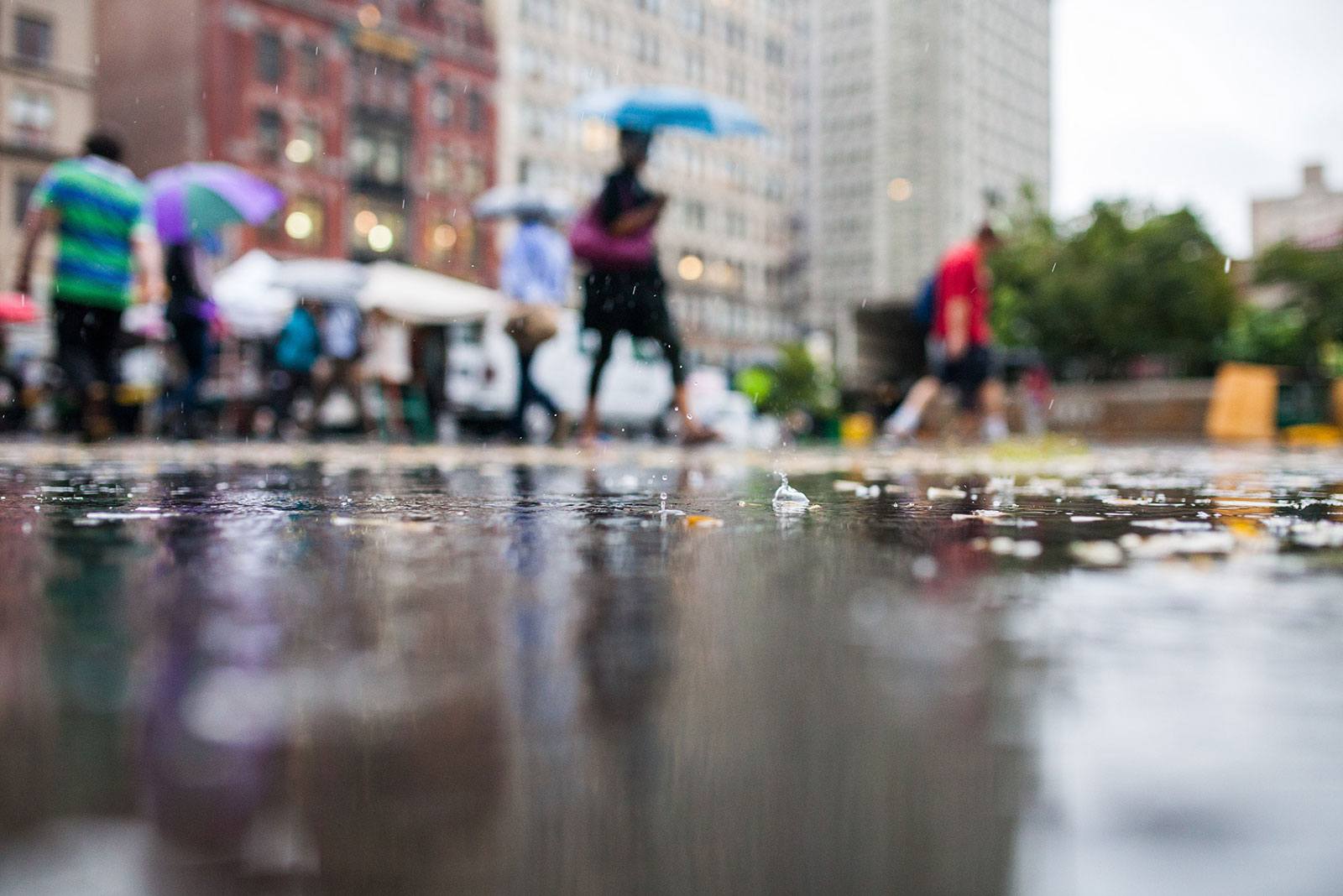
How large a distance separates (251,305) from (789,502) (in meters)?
18.4

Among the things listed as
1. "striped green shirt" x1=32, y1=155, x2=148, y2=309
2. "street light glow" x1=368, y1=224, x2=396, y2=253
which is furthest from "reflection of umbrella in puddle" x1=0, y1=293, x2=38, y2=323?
"street light glow" x1=368, y1=224, x2=396, y2=253

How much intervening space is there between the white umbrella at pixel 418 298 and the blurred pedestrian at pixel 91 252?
6875 millimetres

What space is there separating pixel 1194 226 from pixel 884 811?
51672mm

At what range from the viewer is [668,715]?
55.2 inches

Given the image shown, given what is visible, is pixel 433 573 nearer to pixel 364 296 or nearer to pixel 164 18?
pixel 364 296

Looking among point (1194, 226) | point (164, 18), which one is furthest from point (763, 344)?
point (164, 18)

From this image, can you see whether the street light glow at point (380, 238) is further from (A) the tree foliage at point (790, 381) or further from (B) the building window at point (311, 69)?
(A) the tree foliage at point (790, 381)

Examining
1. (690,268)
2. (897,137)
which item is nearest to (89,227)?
(690,268)

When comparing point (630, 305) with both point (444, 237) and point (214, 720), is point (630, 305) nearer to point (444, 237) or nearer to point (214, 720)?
point (214, 720)

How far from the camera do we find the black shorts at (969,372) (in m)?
12.4

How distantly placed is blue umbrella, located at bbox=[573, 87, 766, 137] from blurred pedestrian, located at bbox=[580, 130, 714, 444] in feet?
1.67

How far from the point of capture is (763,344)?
81188mm

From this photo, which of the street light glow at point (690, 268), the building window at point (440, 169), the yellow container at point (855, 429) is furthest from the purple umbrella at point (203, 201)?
the street light glow at point (690, 268)

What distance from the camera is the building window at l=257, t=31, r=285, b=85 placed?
145 feet
